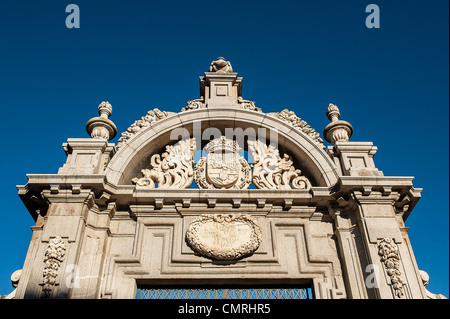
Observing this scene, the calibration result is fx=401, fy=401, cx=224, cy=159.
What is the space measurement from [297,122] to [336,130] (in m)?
0.96

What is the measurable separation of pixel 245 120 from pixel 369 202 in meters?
3.52

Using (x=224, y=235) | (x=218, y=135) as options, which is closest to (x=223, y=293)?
(x=224, y=235)

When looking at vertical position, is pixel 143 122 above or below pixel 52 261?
above

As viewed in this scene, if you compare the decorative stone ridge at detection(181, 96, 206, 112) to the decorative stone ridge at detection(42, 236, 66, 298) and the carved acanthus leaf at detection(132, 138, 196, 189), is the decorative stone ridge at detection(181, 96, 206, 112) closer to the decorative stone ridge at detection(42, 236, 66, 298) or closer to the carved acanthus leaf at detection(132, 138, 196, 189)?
the carved acanthus leaf at detection(132, 138, 196, 189)

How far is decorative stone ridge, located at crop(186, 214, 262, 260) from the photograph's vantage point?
7.94 metres

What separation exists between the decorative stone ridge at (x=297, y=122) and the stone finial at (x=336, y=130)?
0.38 metres

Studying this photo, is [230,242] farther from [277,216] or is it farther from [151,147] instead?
[151,147]

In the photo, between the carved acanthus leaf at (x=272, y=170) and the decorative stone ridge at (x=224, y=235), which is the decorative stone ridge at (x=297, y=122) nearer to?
the carved acanthus leaf at (x=272, y=170)

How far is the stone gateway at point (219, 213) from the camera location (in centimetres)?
748

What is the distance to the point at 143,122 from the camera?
9.83m

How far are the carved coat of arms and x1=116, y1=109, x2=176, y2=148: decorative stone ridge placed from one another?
138cm

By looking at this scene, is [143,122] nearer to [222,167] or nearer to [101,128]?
[101,128]
